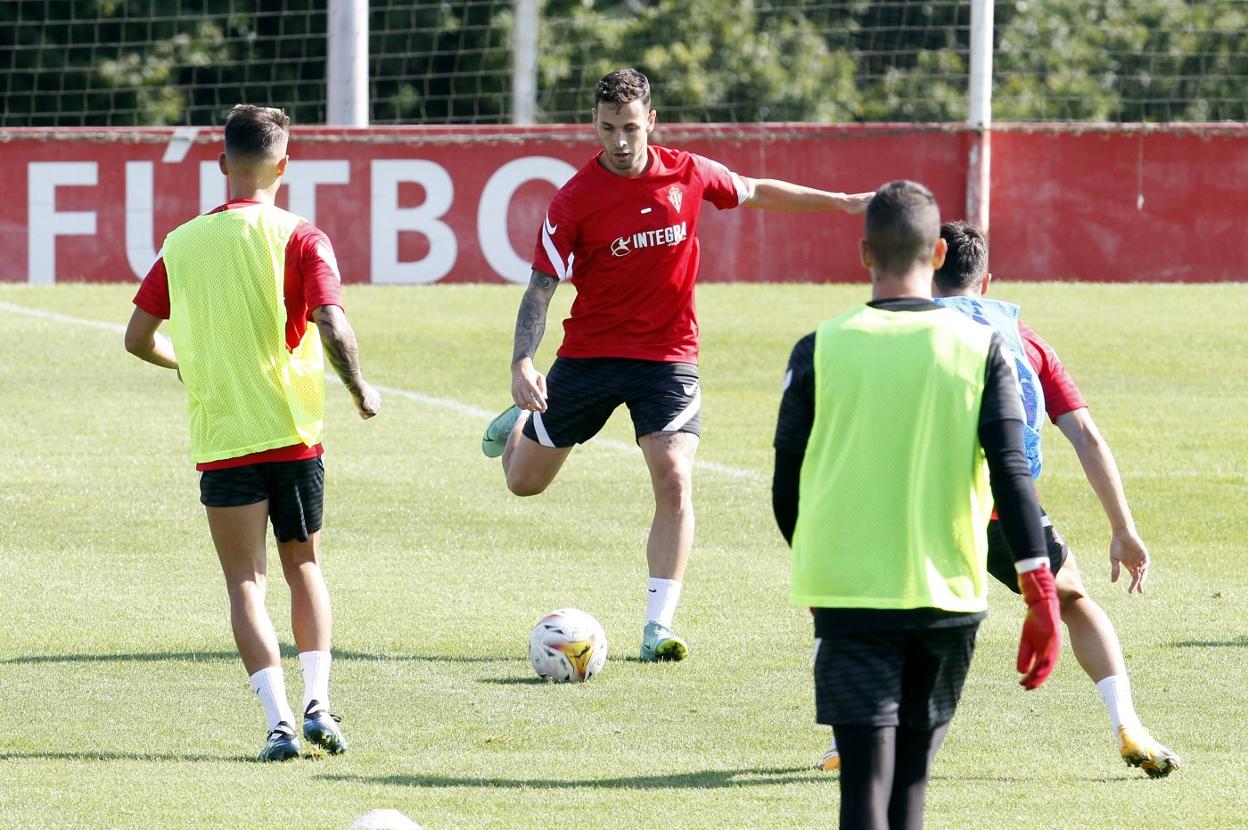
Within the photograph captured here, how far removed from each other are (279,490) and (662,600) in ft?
6.82

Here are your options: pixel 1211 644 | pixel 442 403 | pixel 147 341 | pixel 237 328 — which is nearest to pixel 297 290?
pixel 237 328

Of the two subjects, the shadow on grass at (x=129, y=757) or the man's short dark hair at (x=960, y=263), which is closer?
the man's short dark hair at (x=960, y=263)

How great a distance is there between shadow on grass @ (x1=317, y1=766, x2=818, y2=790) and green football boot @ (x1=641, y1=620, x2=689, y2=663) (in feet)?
5.45

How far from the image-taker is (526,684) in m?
7.44

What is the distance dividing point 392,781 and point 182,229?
179 cm

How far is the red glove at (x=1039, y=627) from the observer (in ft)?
14.4

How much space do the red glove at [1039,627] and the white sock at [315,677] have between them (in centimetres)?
262

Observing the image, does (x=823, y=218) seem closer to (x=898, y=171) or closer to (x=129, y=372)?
(x=898, y=171)

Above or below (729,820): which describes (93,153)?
above

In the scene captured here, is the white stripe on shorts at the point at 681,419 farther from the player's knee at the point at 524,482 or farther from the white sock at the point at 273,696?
the white sock at the point at 273,696

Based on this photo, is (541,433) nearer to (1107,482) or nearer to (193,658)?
(193,658)

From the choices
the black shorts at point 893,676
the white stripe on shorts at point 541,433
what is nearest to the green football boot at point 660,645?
the white stripe on shorts at point 541,433

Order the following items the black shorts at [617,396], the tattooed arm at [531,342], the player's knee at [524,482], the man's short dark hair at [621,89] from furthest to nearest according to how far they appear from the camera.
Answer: the player's knee at [524,482], the black shorts at [617,396], the man's short dark hair at [621,89], the tattooed arm at [531,342]

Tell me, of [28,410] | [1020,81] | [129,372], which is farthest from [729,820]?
A: [1020,81]
